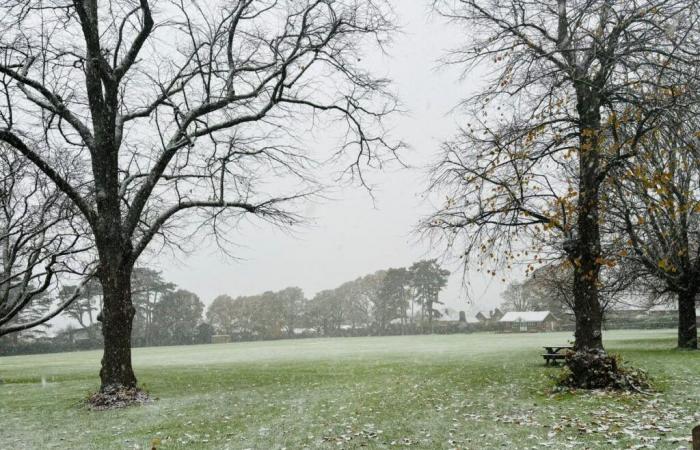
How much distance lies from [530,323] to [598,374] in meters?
78.7

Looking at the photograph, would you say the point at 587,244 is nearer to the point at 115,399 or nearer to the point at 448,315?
the point at 115,399

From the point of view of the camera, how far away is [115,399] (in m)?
13.3

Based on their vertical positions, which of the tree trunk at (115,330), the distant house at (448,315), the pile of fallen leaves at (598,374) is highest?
the tree trunk at (115,330)

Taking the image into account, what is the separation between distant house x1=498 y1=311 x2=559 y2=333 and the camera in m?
84.9

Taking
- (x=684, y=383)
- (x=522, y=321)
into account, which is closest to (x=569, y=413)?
(x=684, y=383)

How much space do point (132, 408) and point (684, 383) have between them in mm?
14028

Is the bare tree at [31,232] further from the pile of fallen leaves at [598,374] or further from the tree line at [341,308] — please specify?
the tree line at [341,308]

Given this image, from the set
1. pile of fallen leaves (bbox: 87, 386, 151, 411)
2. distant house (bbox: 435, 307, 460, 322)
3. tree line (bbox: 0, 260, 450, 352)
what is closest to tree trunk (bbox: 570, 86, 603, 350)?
pile of fallen leaves (bbox: 87, 386, 151, 411)

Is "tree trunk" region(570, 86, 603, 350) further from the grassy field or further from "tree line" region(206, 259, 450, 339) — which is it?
"tree line" region(206, 259, 450, 339)

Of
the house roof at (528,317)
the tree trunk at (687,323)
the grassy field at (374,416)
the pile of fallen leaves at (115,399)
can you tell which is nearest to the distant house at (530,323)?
the house roof at (528,317)

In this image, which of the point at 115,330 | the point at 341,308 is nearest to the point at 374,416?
the point at 115,330

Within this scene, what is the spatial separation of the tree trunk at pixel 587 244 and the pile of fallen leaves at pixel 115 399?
38.4 ft

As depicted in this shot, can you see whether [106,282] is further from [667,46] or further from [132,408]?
[667,46]

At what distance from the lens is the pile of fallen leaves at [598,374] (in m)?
12.6
